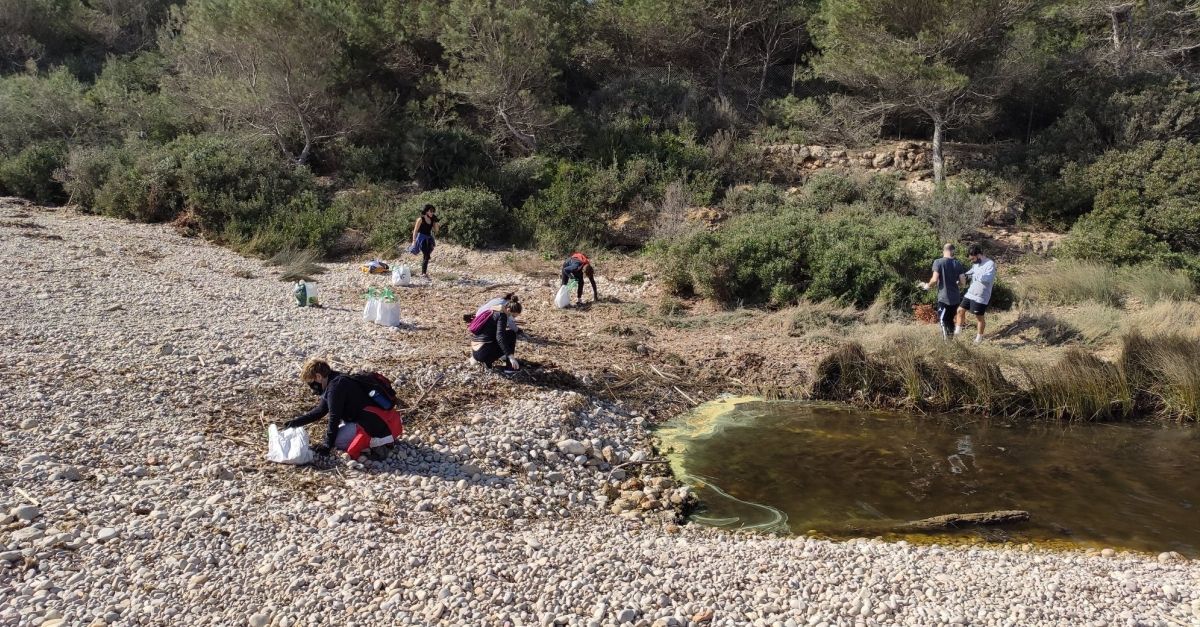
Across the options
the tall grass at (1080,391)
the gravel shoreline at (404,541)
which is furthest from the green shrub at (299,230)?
the tall grass at (1080,391)

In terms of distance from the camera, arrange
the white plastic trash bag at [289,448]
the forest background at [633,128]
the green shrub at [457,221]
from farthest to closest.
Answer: the forest background at [633,128] → the green shrub at [457,221] → the white plastic trash bag at [289,448]

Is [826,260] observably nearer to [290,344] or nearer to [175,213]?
[290,344]

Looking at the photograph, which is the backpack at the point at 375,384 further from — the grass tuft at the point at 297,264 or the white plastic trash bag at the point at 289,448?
the grass tuft at the point at 297,264

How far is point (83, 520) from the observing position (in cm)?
492

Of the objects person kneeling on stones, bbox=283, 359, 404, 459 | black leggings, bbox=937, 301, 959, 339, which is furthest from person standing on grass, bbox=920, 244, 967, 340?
person kneeling on stones, bbox=283, 359, 404, 459

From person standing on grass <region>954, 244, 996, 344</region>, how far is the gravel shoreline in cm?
518

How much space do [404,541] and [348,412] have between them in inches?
57.6

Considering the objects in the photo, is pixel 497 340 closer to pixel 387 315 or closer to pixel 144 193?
pixel 387 315

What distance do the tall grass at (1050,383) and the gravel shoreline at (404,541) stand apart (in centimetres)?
320

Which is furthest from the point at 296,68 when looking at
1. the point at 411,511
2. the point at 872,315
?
the point at 411,511

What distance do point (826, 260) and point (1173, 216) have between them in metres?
9.37

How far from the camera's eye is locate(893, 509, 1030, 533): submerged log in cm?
614

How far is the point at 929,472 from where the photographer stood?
7.23m

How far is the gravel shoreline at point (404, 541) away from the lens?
4.46 m
